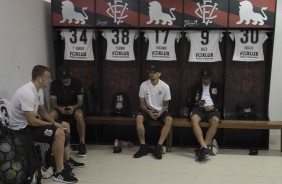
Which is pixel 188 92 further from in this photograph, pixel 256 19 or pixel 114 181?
pixel 114 181

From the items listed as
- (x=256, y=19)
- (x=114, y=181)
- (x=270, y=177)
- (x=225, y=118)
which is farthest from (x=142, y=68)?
(x=270, y=177)

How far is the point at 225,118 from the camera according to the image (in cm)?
476

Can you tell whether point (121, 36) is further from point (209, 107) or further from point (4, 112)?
point (4, 112)

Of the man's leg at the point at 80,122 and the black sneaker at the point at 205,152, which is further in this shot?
the man's leg at the point at 80,122

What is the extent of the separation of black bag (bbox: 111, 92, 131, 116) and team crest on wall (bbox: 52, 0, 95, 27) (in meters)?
1.10

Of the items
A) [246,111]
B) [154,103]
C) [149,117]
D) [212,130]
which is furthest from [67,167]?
[246,111]

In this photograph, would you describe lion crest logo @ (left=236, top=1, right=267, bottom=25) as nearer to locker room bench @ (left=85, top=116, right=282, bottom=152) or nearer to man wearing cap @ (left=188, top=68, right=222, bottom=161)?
man wearing cap @ (left=188, top=68, right=222, bottom=161)

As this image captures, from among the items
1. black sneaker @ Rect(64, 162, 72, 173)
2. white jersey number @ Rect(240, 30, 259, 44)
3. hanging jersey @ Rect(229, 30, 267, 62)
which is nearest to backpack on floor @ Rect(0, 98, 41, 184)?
black sneaker @ Rect(64, 162, 72, 173)

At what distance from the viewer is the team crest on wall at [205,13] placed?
4.57 metres

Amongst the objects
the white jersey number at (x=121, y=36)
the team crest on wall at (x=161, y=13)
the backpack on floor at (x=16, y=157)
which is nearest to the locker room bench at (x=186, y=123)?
the white jersey number at (x=121, y=36)

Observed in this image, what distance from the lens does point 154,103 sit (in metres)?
4.59

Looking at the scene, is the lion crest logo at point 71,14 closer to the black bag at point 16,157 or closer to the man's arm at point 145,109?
the man's arm at point 145,109

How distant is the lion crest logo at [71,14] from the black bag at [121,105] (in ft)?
3.88

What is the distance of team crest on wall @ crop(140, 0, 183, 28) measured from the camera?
4.64m
